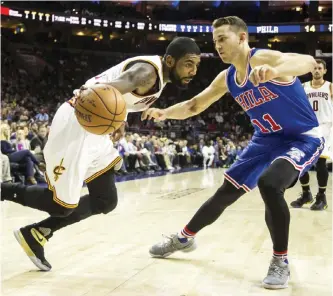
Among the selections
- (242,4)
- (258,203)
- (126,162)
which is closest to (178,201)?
(258,203)

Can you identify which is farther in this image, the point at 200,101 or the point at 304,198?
the point at 304,198

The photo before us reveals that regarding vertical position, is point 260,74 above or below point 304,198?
above

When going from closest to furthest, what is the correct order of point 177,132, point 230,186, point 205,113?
point 230,186
point 177,132
point 205,113

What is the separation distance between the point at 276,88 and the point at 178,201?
12.9 feet

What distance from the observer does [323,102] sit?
5805 mm

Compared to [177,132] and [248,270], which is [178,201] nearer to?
[248,270]

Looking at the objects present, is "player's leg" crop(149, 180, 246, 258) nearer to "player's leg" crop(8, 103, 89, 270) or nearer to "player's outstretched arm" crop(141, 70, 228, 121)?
"player's outstretched arm" crop(141, 70, 228, 121)

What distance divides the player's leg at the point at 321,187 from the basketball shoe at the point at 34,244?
147 inches

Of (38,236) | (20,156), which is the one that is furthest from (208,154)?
(38,236)

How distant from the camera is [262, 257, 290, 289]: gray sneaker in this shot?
2.51m

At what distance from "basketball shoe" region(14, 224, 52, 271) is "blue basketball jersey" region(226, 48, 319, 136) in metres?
1.54

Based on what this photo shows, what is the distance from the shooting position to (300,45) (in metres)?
29.5

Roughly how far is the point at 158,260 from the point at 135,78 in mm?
1318

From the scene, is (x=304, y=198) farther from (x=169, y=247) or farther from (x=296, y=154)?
(x=296, y=154)
